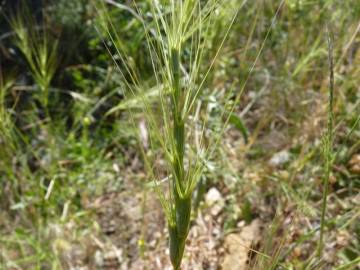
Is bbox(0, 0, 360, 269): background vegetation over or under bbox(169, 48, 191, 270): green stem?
under

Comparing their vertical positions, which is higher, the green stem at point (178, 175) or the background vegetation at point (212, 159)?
the green stem at point (178, 175)

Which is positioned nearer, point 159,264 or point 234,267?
point 234,267

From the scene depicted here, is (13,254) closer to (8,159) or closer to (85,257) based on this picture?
(85,257)

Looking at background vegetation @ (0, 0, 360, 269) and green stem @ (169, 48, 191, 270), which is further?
background vegetation @ (0, 0, 360, 269)

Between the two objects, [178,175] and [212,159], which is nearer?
[178,175]

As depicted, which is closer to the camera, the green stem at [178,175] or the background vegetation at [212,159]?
the green stem at [178,175]

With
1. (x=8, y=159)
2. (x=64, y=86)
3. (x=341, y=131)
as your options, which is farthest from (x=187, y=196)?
(x=64, y=86)

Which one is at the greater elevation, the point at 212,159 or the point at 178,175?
the point at 178,175

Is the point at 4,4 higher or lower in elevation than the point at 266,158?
higher
